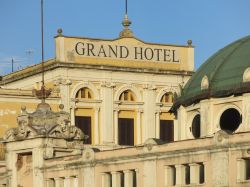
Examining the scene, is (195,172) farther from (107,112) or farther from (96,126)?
(107,112)

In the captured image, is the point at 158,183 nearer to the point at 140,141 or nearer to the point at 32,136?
the point at 32,136

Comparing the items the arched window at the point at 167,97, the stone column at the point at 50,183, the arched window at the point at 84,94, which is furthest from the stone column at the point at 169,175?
the arched window at the point at 167,97

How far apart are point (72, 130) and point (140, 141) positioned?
30770 mm

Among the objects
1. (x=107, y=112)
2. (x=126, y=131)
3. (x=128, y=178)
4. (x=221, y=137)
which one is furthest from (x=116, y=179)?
(x=126, y=131)

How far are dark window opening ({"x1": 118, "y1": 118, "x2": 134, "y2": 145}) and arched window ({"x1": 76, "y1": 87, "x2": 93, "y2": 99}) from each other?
3189 mm

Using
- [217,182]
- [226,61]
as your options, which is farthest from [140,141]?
[217,182]

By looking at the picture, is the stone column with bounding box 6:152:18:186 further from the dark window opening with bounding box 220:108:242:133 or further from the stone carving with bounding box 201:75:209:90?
the dark window opening with bounding box 220:108:242:133

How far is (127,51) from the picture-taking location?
10762cm

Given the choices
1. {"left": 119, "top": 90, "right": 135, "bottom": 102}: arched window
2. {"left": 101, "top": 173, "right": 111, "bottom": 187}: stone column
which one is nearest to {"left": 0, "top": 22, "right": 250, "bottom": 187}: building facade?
{"left": 101, "top": 173, "right": 111, "bottom": 187}: stone column

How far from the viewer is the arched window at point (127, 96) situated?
107 metres

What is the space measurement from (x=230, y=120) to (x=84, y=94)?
33.8m

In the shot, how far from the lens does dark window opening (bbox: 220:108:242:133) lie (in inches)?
2840

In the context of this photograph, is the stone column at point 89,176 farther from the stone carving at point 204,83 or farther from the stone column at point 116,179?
the stone carving at point 204,83

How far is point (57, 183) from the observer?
75.6m
